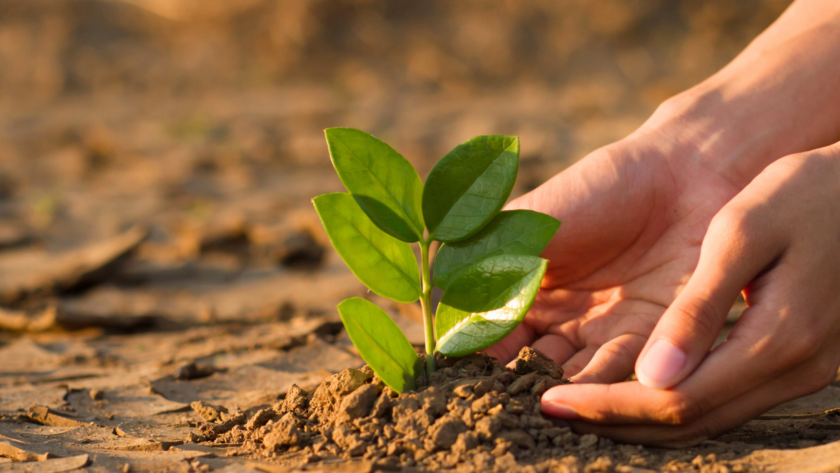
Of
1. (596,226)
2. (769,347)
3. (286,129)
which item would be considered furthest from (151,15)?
(769,347)

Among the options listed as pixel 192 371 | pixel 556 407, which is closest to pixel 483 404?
pixel 556 407

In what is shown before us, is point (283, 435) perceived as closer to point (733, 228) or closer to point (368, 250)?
point (368, 250)

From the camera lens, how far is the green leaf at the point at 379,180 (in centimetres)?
127

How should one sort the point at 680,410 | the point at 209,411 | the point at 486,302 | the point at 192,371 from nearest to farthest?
the point at 680,410
the point at 486,302
the point at 209,411
the point at 192,371

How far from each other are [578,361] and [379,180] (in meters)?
0.78

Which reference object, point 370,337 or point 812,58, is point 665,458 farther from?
point 812,58

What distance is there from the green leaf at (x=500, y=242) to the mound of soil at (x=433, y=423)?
0.66 ft

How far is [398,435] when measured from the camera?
118 centimetres

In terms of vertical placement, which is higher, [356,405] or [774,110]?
[774,110]

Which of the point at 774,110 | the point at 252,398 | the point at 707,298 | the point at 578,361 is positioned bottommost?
the point at 252,398

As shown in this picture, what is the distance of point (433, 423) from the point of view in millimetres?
1172

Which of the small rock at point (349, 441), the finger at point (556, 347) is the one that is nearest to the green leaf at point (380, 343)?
the small rock at point (349, 441)

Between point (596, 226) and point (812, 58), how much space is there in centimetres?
83

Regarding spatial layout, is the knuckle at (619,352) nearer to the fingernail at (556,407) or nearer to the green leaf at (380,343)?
the fingernail at (556,407)
